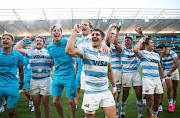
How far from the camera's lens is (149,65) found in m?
3.54

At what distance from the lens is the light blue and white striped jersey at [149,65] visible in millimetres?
3529

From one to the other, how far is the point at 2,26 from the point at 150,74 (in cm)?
4141

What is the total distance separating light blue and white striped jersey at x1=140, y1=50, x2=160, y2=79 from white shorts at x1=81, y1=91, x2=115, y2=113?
5.60ft

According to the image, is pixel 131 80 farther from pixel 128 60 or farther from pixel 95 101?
pixel 95 101

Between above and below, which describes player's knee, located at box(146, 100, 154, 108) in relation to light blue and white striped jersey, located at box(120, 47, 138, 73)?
below

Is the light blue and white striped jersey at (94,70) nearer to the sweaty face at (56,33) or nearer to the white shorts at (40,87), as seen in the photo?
the sweaty face at (56,33)

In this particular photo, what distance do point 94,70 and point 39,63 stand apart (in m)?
1.90

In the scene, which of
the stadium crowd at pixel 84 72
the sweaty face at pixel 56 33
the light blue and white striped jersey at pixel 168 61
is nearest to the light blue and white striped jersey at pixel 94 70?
the stadium crowd at pixel 84 72

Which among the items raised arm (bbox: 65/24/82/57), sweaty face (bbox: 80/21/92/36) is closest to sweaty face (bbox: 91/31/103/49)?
raised arm (bbox: 65/24/82/57)

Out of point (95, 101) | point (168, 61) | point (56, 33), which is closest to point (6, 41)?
point (56, 33)

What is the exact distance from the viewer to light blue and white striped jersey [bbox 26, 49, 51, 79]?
356 cm

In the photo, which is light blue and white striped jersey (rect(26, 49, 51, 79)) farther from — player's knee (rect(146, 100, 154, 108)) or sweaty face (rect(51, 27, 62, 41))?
player's knee (rect(146, 100, 154, 108))

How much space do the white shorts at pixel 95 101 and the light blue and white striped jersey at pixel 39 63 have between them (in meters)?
1.74

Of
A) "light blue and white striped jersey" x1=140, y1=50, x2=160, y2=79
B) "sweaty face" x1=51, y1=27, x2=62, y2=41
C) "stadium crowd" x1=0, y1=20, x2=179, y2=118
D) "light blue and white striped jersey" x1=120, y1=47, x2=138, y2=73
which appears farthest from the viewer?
"light blue and white striped jersey" x1=120, y1=47, x2=138, y2=73
